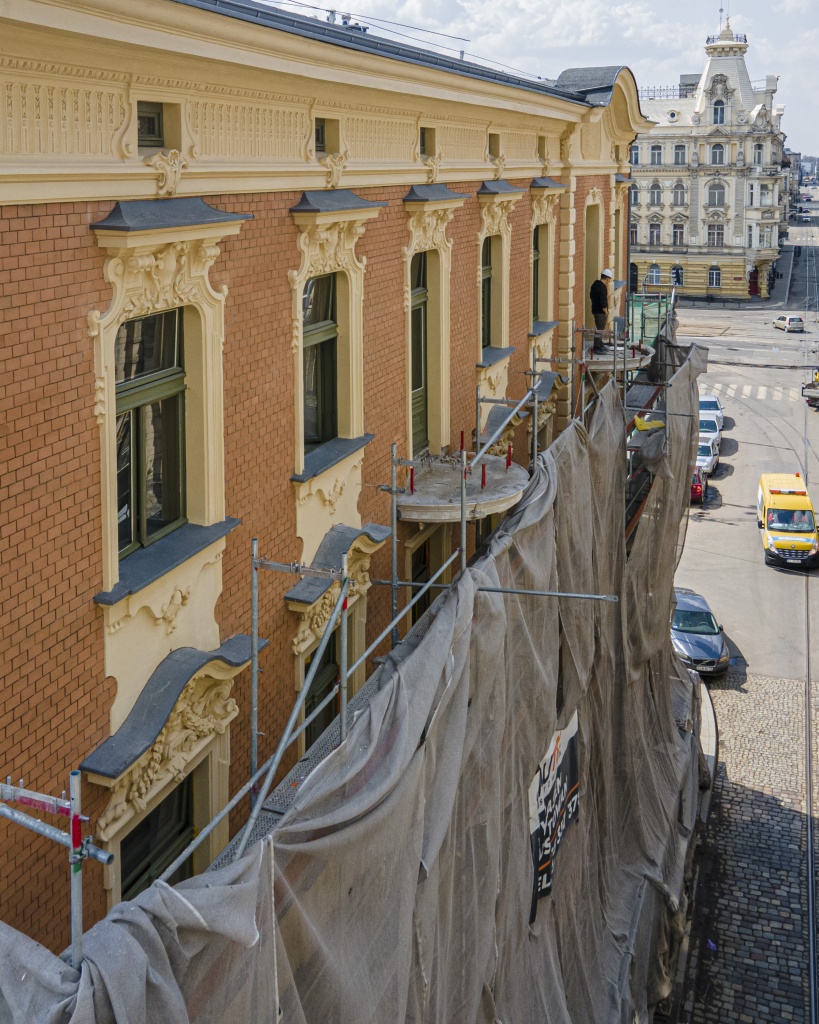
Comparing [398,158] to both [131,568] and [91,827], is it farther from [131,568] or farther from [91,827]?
[91,827]

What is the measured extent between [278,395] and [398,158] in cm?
367

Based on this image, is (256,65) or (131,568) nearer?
(131,568)

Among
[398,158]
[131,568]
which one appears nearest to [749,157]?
[398,158]

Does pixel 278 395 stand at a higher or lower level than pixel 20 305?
lower

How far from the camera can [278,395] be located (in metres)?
9.62

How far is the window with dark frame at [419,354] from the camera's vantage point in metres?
13.4

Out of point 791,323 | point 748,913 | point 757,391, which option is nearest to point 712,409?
point 757,391

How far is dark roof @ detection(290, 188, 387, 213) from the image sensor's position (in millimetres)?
9644

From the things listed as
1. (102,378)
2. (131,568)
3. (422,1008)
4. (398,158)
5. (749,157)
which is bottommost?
(422,1008)

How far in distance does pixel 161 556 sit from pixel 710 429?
4536 cm

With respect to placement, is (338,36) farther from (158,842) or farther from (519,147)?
(519,147)

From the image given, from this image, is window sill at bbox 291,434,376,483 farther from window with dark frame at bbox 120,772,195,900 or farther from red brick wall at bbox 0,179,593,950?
window with dark frame at bbox 120,772,195,900

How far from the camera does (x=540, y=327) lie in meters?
18.9

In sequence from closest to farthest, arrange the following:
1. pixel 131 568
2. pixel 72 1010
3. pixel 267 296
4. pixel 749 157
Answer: pixel 72 1010 → pixel 131 568 → pixel 267 296 → pixel 749 157
